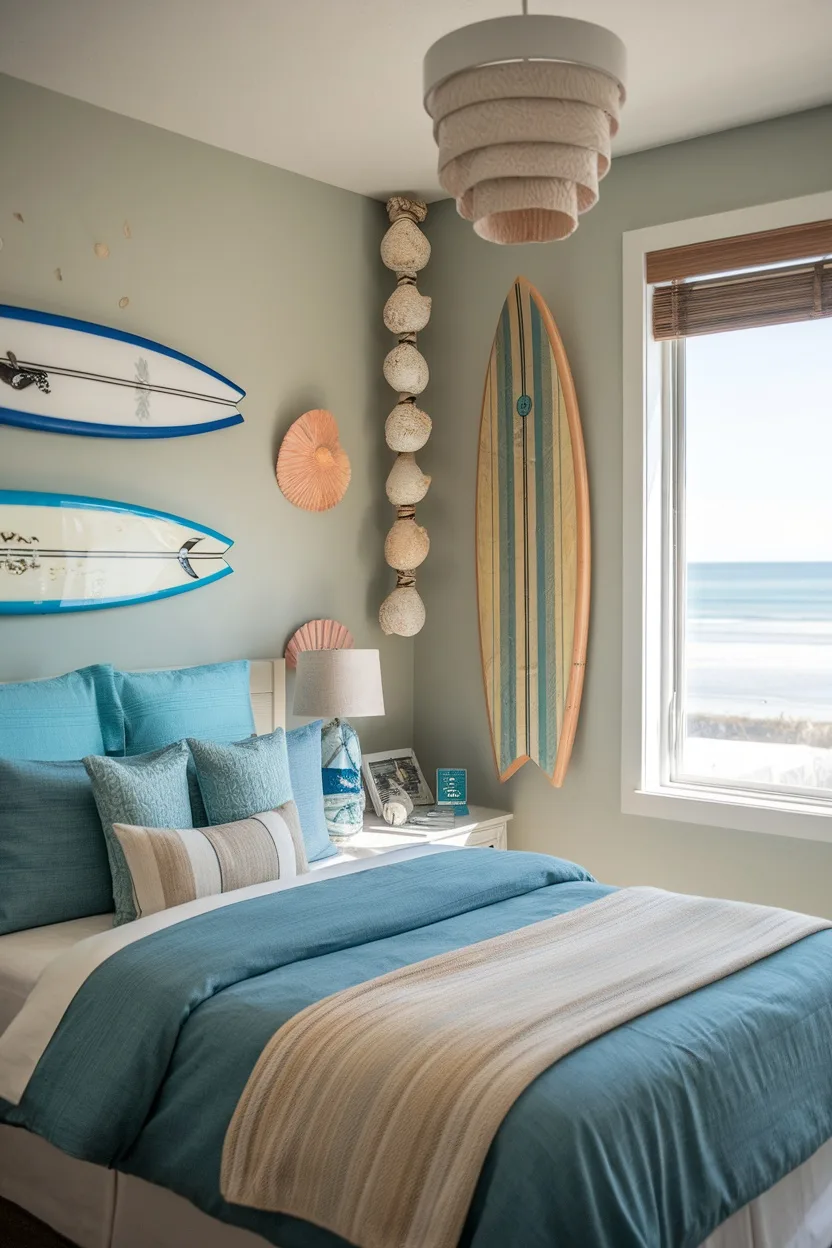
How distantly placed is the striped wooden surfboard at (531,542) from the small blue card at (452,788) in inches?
6.1

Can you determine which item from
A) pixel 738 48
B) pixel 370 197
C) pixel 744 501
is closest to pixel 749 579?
pixel 744 501

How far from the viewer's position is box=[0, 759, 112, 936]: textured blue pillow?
2.58 m

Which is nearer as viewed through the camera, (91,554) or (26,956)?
(26,956)

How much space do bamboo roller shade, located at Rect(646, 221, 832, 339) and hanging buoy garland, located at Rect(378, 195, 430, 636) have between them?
87cm

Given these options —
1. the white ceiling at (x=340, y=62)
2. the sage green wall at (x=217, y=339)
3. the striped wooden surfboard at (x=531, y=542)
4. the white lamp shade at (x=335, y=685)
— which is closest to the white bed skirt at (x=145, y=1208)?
the sage green wall at (x=217, y=339)

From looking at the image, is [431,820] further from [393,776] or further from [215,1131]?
[215,1131]

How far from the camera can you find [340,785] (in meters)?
3.57

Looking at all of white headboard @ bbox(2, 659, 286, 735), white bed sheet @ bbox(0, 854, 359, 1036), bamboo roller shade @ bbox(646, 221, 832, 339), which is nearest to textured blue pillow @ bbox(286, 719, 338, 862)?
white headboard @ bbox(2, 659, 286, 735)

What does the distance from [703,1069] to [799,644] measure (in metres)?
1.93

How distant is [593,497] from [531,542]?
0.27m

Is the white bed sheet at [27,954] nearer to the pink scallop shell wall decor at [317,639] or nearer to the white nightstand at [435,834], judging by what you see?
the white nightstand at [435,834]

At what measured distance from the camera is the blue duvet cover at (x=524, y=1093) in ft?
5.40

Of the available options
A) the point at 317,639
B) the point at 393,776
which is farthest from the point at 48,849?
the point at 393,776

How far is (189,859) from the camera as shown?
2.55 metres
